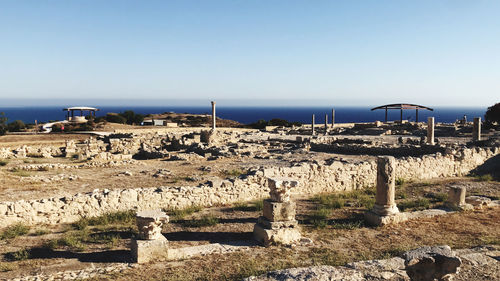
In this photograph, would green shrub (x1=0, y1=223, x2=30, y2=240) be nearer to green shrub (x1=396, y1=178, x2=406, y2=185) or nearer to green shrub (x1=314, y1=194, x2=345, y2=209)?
green shrub (x1=314, y1=194, x2=345, y2=209)

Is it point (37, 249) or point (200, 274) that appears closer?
point (200, 274)

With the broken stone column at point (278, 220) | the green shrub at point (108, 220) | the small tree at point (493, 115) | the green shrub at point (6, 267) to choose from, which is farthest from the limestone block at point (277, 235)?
the small tree at point (493, 115)

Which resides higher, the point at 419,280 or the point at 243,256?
the point at 419,280

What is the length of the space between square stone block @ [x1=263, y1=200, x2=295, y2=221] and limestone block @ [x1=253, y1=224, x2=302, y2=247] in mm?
249

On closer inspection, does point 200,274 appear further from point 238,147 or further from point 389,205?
point 238,147

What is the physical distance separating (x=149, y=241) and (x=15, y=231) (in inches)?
128

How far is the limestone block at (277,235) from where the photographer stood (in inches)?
290

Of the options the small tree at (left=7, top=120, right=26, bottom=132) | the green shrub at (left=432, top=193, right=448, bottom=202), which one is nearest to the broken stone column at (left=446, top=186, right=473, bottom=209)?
the green shrub at (left=432, top=193, right=448, bottom=202)

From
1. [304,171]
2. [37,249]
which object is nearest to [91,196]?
[37,249]

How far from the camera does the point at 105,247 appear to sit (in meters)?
7.07

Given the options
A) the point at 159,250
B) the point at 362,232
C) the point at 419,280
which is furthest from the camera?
the point at 362,232

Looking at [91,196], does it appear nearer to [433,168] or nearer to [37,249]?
[37,249]

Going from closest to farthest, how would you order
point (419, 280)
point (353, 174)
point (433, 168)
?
point (419, 280), point (353, 174), point (433, 168)

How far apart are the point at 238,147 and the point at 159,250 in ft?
49.3
